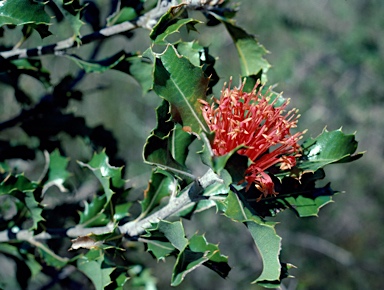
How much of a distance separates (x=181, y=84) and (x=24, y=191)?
18.2 inches

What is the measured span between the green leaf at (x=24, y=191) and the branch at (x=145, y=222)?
0.08 meters

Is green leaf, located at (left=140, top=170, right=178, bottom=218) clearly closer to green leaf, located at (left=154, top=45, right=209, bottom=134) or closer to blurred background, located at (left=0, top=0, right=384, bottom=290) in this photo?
green leaf, located at (left=154, top=45, right=209, bottom=134)

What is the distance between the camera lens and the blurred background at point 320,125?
10.6ft

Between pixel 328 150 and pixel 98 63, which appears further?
pixel 98 63

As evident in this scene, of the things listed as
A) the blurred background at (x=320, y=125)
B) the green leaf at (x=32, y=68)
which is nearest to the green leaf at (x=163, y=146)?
the green leaf at (x=32, y=68)

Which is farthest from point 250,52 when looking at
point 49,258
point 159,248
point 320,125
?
point 320,125

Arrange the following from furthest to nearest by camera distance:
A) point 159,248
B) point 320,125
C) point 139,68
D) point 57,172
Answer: point 320,125 < point 57,172 < point 139,68 < point 159,248

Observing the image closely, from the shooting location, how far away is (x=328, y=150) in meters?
0.92

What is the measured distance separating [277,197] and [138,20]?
0.50 meters

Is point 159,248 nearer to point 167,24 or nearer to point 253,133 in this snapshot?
Result: point 253,133

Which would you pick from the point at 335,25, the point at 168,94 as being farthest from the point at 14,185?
the point at 335,25

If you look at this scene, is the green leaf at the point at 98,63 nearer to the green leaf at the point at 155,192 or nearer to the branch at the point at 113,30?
the branch at the point at 113,30

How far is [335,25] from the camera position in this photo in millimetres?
4734

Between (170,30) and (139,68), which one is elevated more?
(170,30)
